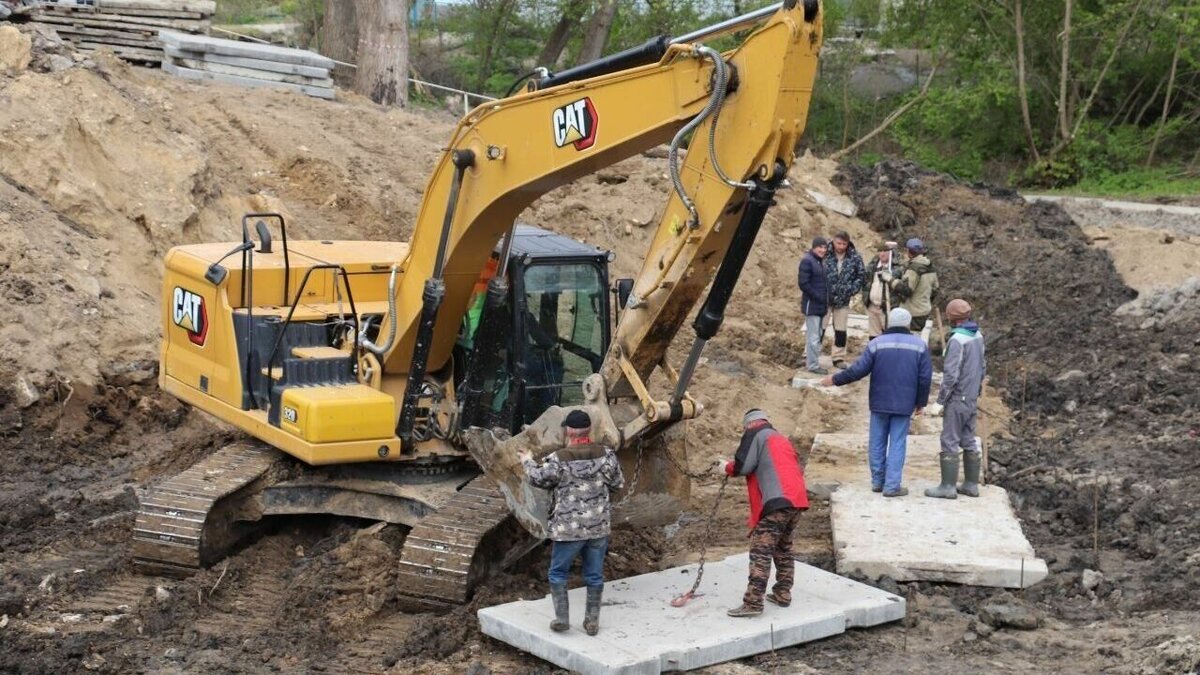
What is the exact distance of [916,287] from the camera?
15.0m

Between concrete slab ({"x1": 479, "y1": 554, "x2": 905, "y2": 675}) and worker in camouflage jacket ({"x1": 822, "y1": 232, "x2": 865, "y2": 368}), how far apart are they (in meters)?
7.18

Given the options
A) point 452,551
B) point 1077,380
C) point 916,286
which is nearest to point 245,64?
point 916,286

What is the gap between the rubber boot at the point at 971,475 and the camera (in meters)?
10.9

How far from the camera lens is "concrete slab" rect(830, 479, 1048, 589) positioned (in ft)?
30.7

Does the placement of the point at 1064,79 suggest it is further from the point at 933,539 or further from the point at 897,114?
the point at 933,539

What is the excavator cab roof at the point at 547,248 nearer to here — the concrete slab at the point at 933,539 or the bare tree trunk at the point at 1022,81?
the concrete slab at the point at 933,539

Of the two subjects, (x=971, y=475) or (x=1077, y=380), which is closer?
(x=971, y=475)

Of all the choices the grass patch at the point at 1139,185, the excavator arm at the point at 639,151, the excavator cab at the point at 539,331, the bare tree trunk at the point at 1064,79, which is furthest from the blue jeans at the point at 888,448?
the bare tree trunk at the point at 1064,79

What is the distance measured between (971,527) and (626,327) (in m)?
3.15

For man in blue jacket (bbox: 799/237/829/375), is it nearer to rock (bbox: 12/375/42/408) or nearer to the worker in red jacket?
the worker in red jacket

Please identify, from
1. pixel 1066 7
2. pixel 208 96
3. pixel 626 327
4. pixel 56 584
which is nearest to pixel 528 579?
pixel 626 327

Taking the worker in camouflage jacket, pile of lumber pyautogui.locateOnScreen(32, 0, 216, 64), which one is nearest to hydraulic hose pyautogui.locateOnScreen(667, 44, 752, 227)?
the worker in camouflage jacket

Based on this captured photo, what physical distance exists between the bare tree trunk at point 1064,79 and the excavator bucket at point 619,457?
24.3 metres

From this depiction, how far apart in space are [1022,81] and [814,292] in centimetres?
1858
